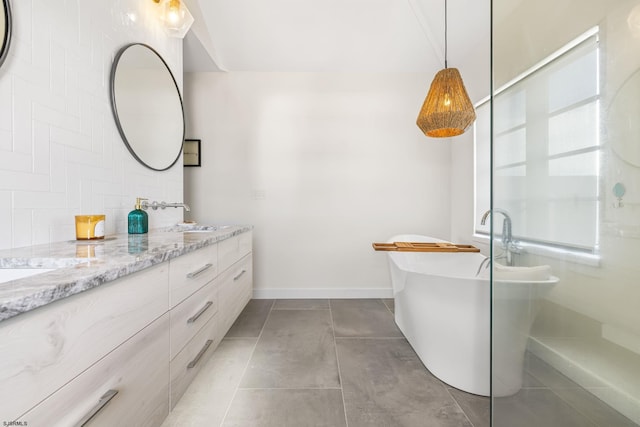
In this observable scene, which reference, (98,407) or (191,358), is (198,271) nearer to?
(191,358)

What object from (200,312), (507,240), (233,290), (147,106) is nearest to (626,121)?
(507,240)

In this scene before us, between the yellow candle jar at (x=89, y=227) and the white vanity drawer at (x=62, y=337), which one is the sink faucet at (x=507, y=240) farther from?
the yellow candle jar at (x=89, y=227)

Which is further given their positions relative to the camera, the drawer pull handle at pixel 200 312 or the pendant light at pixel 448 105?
the pendant light at pixel 448 105

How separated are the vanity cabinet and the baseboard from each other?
1.47 meters

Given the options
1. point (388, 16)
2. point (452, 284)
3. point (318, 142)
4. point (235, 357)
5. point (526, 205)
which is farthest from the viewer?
point (318, 142)

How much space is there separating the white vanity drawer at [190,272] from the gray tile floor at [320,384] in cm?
59

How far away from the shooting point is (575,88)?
2.65ft

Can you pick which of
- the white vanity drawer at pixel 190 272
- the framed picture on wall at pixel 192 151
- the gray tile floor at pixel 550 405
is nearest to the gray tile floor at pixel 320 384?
the gray tile floor at pixel 550 405

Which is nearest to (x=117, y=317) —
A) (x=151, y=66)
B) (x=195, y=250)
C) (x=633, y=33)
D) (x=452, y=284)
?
(x=195, y=250)

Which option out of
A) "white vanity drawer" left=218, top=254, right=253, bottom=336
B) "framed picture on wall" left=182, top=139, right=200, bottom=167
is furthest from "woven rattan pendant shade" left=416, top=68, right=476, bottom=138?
"framed picture on wall" left=182, top=139, right=200, bottom=167

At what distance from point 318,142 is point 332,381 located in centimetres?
220

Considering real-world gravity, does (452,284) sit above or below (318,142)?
below

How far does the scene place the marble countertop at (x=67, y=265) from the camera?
489 mm

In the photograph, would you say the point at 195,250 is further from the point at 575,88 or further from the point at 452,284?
the point at 575,88
